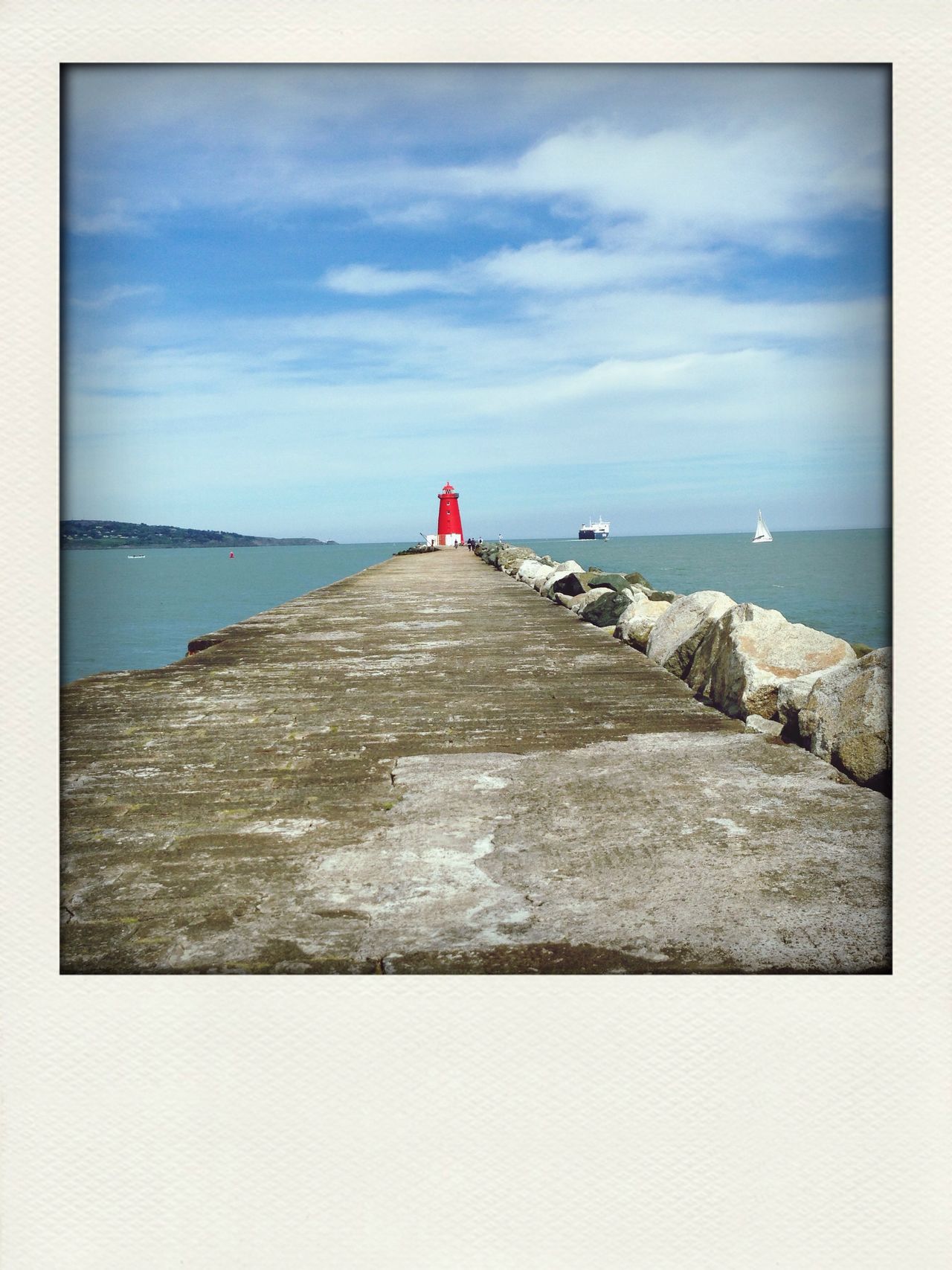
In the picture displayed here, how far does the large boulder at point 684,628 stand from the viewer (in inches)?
148

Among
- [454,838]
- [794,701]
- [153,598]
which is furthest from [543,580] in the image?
[153,598]

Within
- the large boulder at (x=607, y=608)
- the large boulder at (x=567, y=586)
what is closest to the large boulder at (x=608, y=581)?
the large boulder at (x=567, y=586)

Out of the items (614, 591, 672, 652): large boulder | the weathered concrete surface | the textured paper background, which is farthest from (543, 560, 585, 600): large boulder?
the textured paper background

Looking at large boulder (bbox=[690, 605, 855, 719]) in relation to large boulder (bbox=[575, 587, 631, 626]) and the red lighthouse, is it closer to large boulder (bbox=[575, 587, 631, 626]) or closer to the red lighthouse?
large boulder (bbox=[575, 587, 631, 626])

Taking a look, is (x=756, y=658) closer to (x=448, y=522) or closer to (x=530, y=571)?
(x=530, y=571)

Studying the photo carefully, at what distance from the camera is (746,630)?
3.22 m

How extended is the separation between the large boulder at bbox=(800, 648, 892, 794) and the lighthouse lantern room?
3251cm

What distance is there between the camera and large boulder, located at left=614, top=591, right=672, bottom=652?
471 centimetres
